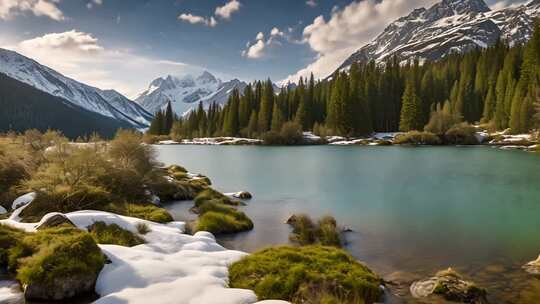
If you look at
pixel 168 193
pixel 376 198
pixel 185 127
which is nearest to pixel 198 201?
pixel 168 193

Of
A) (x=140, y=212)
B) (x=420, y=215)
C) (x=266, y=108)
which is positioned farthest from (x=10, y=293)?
(x=266, y=108)

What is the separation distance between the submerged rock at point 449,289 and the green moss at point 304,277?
1.39 metres

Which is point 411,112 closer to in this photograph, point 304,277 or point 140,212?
point 140,212

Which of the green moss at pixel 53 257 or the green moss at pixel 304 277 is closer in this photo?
the green moss at pixel 53 257

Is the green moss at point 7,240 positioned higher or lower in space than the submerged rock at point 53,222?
lower

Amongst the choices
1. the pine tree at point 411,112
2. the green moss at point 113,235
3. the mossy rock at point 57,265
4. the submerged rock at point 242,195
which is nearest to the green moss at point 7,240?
the mossy rock at point 57,265

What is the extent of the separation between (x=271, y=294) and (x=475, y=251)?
10617mm

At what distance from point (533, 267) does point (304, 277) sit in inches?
362

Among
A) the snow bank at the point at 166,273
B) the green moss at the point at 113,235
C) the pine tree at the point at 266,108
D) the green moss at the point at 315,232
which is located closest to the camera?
the snow bank at the point at 166,273

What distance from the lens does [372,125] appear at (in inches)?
4934

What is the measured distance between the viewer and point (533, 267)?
1316cm

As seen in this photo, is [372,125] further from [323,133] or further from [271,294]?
[271,294]

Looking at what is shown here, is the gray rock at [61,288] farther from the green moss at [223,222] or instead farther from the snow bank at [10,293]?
the green moss at [223,222]

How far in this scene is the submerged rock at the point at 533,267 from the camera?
42.4 ft
